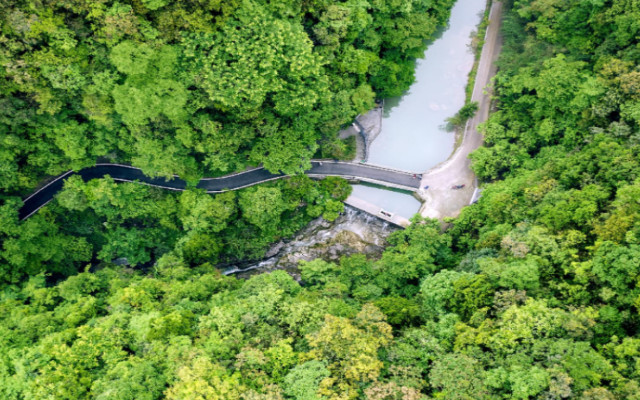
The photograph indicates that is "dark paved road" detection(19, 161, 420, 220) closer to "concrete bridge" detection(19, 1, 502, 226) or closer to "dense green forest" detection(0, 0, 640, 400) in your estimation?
"concrete bridge" detection(19, 1, 502, 226)

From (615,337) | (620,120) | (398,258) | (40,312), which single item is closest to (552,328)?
(615,337)

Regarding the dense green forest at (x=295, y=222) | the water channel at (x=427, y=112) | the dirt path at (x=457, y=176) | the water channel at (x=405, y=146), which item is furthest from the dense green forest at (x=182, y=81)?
the dirt path at (x=457, y=176)

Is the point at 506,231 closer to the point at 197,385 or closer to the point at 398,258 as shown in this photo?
the point at 398,258

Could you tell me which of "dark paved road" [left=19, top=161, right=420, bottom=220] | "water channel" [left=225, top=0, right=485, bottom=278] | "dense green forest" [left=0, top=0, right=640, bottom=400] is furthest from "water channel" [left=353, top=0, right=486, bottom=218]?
"dense green forest" [left=0, top=0, right=640, bottom=400]

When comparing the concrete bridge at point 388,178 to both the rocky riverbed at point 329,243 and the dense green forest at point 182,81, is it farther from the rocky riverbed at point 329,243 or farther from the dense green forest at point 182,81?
the dense green forest at point 182,81

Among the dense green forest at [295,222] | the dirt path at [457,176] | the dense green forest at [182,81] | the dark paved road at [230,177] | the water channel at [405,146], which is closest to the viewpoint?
the dense green forest at [295,222]

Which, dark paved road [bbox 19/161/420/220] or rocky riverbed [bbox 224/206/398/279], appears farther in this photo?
rocky riverbed [bbox 224/206/398/279]

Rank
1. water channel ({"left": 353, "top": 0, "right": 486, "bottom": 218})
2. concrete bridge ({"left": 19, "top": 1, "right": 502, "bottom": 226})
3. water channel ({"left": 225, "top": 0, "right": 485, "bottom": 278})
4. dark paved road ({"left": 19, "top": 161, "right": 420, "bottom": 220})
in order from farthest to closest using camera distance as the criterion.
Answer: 1. water channel ({"left": 353, "top": 0, "right": 486, "bottom": 218})
2. water channel ({"left": 225, "top": 0, "right": 485, "bottom": 278})
3. concrete bridge ({"left": 19, "top": 1, "right": 502, "bottom": 226})
4. dark paved road ({"left": 19, "top": 161, "right": 420, "bottom": 220})
